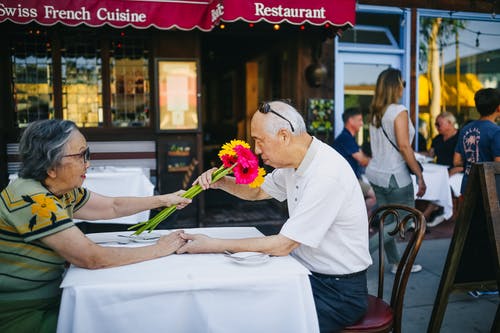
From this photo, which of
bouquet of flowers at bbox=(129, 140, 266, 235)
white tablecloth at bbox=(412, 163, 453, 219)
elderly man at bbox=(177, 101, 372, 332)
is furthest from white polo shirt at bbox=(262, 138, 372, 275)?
white tablecloth at bbox=(412, 163, 453, 219)

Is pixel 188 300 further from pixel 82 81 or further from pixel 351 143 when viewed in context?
pixel 82 81

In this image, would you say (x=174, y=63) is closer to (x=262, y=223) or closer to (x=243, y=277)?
(x=262, y=223)

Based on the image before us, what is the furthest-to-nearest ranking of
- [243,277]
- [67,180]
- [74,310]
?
1. [67,180]
2. [243,277]
3. [74,310]

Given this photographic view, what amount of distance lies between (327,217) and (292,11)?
157 inches

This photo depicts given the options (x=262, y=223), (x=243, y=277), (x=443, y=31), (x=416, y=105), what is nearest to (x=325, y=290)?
(x=243, y=277)

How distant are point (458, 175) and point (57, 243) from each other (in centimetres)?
591

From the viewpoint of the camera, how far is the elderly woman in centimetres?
200

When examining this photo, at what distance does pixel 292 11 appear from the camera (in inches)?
221

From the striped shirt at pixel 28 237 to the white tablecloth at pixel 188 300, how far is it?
0.17 m

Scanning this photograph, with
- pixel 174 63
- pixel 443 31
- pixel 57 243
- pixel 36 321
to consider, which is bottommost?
pixel 36 321

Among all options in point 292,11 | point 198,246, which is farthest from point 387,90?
point 198,246

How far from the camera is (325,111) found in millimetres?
7297

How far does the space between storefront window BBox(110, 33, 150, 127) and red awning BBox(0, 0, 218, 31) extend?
3.84 ft

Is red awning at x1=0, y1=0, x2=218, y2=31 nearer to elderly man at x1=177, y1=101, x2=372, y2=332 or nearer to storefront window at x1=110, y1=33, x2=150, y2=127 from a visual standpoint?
storefront window at x1=110, y1=33, x2=150, y2=127
